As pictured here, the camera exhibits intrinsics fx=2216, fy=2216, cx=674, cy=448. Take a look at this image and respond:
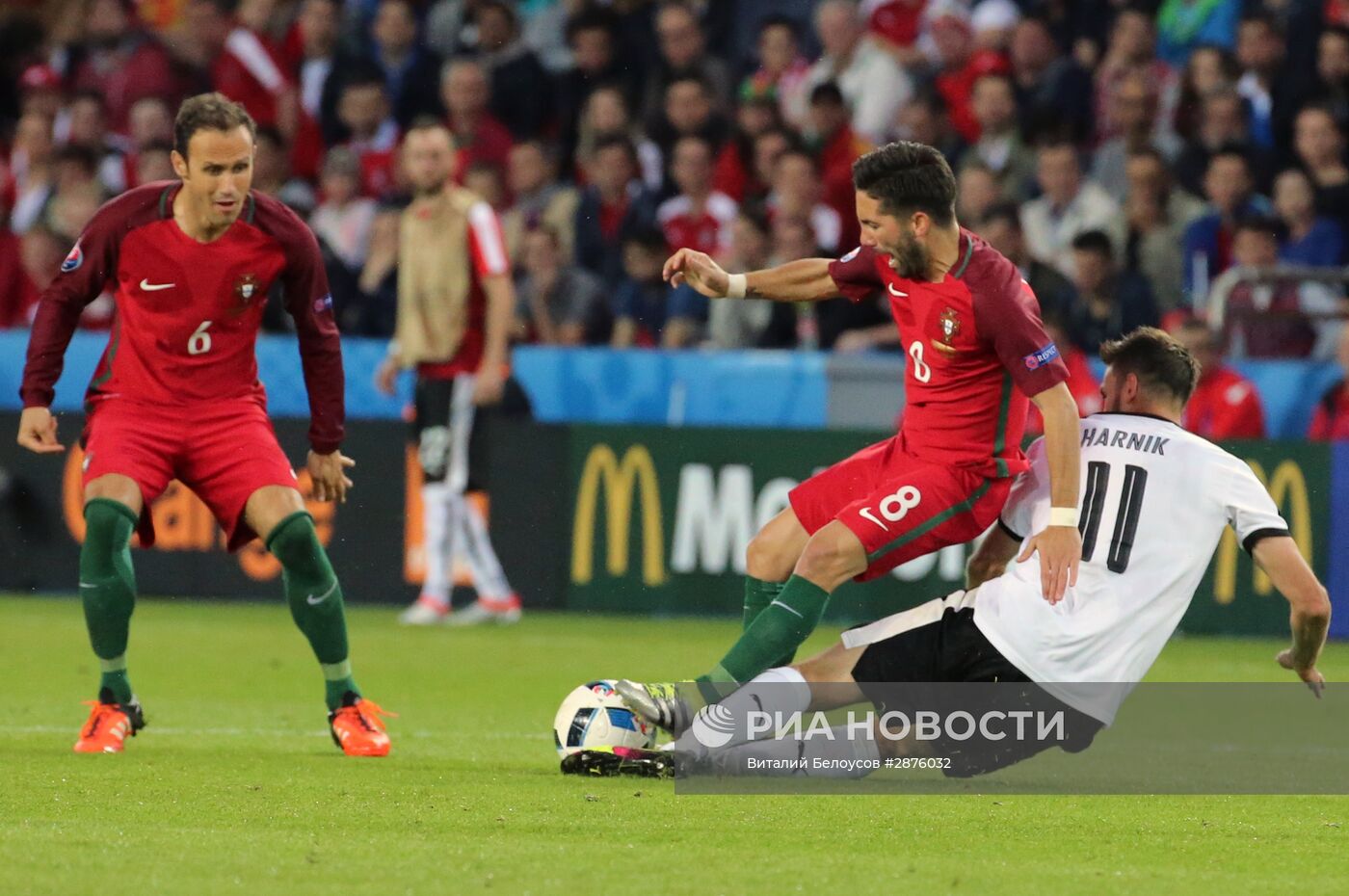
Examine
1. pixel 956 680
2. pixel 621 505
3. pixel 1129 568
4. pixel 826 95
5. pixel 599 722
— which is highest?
pixel 826 95

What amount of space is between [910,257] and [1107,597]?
3.75ft

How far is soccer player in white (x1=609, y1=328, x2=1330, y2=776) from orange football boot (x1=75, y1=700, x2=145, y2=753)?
6.19 feet

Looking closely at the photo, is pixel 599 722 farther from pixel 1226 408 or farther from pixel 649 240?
pixel 649 240

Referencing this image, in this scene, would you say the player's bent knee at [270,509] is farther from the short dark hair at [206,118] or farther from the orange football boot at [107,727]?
the short dark hair at [206,118]

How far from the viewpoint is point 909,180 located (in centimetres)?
642

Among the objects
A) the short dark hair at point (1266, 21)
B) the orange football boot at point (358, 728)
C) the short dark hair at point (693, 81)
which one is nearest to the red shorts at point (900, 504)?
the orange football boot at point (358, 728)

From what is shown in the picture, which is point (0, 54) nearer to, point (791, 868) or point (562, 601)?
point (562, 601)

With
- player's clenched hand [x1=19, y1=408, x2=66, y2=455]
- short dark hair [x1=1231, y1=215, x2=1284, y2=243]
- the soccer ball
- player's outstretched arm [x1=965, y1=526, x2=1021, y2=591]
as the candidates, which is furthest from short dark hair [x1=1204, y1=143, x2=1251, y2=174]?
player's clenched hand [x1=19, y1=408, x2=66, y2=455]

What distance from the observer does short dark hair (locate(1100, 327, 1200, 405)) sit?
255 inches

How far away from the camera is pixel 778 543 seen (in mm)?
6910

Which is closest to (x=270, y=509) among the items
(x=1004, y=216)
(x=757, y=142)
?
(x=1004, y=216)

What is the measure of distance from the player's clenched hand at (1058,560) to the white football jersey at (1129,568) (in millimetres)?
163

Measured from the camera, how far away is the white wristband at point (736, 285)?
7.03m

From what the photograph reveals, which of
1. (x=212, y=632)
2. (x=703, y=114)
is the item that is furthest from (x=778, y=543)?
(x=703, y=114)
